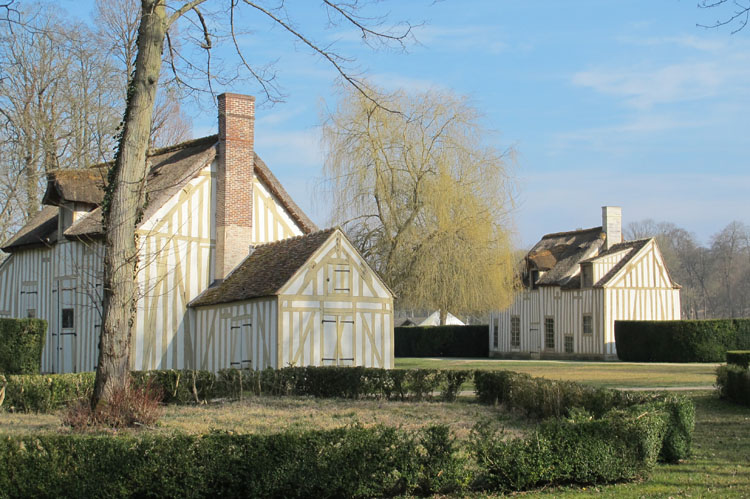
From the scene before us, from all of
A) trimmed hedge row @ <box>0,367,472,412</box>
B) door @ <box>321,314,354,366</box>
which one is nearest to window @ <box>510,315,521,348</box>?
door @ <box>321,314,354,366</box>

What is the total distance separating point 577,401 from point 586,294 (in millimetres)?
24731

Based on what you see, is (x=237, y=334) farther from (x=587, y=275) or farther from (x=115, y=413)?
(x=587, y=275)

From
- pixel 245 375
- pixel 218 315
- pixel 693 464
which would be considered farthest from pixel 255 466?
pixel 218 315

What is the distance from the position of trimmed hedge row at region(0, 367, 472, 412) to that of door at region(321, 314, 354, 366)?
2732 mm

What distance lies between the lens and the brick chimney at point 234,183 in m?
21.3

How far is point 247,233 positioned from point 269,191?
1538 mm

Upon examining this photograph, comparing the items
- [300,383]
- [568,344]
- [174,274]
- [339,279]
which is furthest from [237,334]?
[568,344]

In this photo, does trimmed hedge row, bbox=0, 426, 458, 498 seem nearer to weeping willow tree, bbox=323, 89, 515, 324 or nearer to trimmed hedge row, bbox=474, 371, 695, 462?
trimmed hedge row, bbox=474, 371, 695, 462

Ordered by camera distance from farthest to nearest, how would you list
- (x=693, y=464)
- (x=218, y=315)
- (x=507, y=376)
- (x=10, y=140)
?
(x=10, y=140) → (x=218, y=315) → (x=507, y=376) → (x=693, y=464)

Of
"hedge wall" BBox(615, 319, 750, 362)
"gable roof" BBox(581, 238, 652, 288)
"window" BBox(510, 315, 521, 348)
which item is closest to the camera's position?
"hedge wall" BBox(615, 319, 750, 362)

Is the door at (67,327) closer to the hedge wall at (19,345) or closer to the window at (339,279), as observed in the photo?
the hedge wall at (19,345)

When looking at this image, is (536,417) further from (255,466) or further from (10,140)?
(10,140)

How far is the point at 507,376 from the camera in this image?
14516 mm

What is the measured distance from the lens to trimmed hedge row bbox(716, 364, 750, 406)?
1422 centimetres
